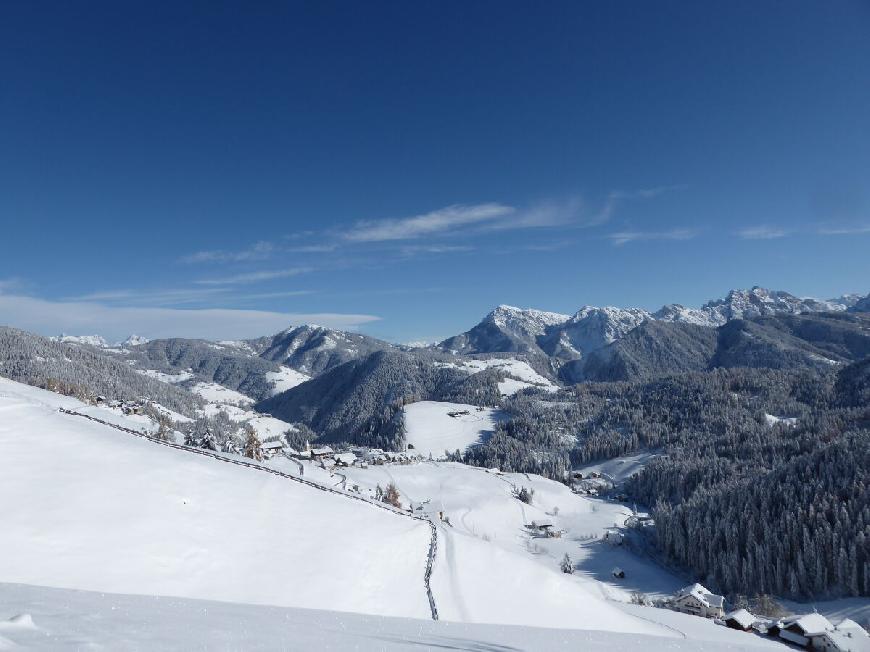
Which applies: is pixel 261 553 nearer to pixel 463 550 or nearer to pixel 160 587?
pixel 160 587

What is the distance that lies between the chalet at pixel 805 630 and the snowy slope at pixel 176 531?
159 ft

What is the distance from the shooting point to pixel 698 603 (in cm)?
6806

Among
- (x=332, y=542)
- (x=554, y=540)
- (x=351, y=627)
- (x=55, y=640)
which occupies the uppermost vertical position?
(x=55, y=640)

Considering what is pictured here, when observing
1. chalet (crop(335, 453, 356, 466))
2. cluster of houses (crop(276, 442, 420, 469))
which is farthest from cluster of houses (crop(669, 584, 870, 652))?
chalet (crop(335, 453, 356, 466))

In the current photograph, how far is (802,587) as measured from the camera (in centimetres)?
8306

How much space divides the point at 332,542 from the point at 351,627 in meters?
17.3

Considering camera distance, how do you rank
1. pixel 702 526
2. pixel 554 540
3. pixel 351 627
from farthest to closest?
pixel 554 540 → pixel 702 526 → pixel 351 627

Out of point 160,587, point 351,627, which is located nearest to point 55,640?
point 351,627

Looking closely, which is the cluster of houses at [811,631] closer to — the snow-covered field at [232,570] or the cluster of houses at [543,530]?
the snow-covered field at [232,570]

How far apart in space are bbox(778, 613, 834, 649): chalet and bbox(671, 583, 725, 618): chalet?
446 inches

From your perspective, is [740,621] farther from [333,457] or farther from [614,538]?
[333,457]

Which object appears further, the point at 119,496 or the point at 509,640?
the point at 119,496

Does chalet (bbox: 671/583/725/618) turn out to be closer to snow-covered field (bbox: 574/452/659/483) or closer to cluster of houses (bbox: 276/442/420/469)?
cluster of houses (bbox: 276/442/420/469)

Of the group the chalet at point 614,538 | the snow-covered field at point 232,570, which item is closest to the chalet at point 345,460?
the chalet at point 614,538
